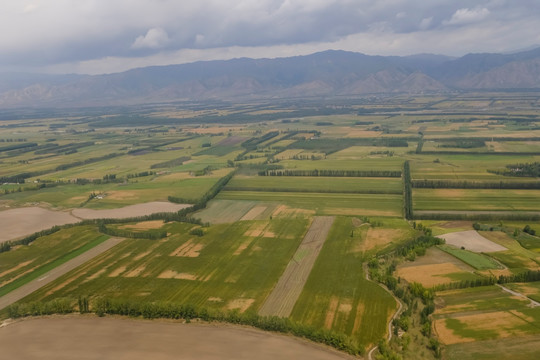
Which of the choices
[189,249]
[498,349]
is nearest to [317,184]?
[189,249]

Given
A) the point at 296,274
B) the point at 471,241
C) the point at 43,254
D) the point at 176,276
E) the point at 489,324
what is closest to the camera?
the point at 489,324

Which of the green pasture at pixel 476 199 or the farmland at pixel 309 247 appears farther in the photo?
the green pasture at pixel 476 199

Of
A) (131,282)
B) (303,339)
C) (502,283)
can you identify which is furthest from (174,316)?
(502,283)

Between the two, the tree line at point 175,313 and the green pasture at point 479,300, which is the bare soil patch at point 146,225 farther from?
the green pasture at point 479,300

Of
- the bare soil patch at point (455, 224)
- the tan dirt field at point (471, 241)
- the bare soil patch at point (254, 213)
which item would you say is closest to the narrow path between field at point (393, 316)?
the tan dirt field at point (471, 241)

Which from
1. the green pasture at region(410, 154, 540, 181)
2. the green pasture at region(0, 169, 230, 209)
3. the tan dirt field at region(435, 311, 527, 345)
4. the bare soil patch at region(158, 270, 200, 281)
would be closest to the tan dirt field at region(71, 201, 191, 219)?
the green pasture at region(0, 169, 230, 209)

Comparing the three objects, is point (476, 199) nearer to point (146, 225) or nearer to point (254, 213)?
point (254, 213)
